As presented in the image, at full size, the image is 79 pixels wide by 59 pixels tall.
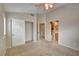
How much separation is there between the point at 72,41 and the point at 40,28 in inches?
54.2

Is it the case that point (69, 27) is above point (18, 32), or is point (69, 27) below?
above

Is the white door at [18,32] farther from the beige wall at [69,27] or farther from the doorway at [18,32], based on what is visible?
the beige wall at [69,27]

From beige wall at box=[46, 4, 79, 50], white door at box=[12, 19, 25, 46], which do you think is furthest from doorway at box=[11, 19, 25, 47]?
beige wall at box=[46, 4, 79, 50]

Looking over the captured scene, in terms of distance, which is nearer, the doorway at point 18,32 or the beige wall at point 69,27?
the doorway at point 18,32

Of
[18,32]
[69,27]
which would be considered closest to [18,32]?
[18,32]

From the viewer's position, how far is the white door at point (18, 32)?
2652 mm

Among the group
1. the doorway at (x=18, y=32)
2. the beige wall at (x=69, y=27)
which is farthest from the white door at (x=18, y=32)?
the beige wall at (x=69, y=27)

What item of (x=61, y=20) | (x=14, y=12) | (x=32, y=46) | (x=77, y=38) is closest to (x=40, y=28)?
(x=32, y=46)

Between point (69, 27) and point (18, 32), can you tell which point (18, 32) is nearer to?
point (18, 32)

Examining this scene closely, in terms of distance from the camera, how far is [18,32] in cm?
269

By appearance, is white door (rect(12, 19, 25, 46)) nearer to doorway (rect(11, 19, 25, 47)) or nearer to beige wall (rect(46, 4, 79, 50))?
doorway (rect(11, 19, 25, 47))

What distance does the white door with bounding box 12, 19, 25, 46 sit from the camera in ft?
8.70

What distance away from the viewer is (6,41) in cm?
257

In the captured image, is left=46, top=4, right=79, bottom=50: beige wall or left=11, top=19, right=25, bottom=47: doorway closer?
left=11, top=19, right=25, bottom=47: doorway
